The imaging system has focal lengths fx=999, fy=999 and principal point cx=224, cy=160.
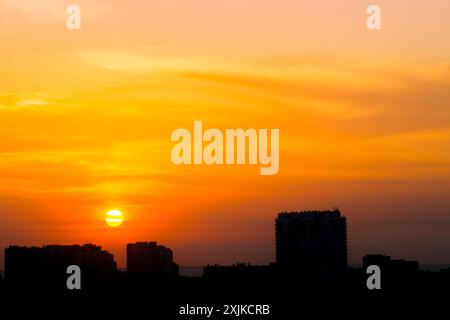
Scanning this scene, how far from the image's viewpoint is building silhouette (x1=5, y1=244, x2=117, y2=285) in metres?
182

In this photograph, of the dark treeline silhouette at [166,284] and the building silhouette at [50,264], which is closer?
the building silhouette at [50,264]

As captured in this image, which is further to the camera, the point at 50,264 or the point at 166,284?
the point at 166,284

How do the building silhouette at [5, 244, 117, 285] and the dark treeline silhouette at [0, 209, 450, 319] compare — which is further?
the dark treeline silhouette at [0, 209, 450, 319]

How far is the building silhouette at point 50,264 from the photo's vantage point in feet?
598

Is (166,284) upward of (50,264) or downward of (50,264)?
downward

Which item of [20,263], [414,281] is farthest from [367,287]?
[20,263]

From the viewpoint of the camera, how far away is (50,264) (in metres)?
187

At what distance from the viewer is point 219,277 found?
645 ft
